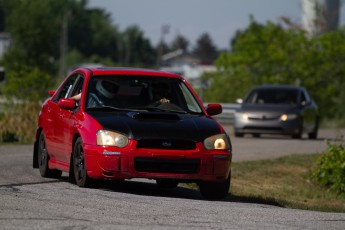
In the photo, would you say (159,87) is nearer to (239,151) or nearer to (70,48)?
(239,151)

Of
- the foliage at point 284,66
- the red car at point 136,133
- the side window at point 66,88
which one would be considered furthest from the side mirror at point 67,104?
the foliage at point 284,66

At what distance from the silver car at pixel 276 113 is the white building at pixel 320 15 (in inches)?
1177

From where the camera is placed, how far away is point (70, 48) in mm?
168375

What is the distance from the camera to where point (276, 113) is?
30547 mm

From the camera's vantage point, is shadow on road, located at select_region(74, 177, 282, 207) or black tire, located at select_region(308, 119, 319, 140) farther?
black tire, located at select_region(308, 119, 319, 140)

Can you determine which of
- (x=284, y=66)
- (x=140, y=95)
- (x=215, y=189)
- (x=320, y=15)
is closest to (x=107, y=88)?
(x=140, y=95)

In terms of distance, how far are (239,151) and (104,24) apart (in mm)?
155899

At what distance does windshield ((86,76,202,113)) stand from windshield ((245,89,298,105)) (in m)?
17.2

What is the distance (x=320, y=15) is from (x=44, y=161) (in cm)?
4800

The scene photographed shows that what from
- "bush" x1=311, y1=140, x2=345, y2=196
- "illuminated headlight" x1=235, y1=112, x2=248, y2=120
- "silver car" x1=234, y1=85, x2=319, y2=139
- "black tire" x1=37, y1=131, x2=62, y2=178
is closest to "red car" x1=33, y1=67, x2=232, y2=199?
"black tire" x1=37, y1=131, x2=62, y2=178

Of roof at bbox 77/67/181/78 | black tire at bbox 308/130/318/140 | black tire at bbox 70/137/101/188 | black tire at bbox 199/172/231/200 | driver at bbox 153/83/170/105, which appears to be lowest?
black tire at bbox 308/130/318/140

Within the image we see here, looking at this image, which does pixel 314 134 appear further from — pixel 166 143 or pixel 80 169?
pixel 166 143

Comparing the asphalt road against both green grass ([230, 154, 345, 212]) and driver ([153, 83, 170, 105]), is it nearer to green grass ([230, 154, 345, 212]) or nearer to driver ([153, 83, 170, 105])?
driver ([153, 83, 170, 105])

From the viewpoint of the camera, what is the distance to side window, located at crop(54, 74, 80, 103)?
586 inches
